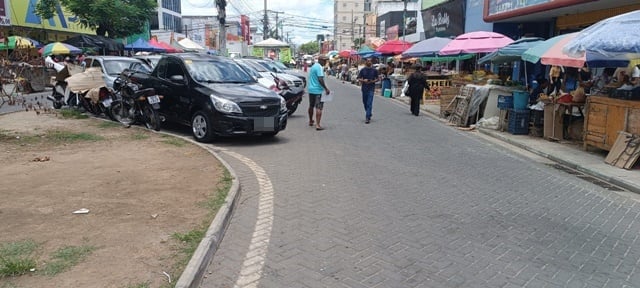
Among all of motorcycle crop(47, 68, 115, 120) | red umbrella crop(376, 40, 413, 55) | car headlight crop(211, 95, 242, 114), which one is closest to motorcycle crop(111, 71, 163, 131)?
motorcycle crop(47, 68, 115, 120)

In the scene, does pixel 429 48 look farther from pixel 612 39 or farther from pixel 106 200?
pixel 106 200

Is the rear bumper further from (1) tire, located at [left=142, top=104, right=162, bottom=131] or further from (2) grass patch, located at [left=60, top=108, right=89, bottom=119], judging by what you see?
(2) grass patch, located at [left=60, top=108, right=89, bottom=119]

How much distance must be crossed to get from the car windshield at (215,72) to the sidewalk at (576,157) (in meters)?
6.14

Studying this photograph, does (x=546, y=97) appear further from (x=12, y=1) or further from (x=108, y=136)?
(x=12, y=1)

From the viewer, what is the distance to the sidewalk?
305 inches

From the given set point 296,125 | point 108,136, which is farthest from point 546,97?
point 108,136

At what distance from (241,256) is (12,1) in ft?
94.0

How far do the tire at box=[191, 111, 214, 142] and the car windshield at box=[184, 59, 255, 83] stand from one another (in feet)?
2.71

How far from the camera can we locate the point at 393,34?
153ft

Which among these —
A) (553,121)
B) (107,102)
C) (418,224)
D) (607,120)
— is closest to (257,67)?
(107,102)

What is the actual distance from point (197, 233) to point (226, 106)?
5105mm

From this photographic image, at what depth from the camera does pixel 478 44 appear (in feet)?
50.8

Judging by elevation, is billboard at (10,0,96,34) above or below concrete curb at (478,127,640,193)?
above

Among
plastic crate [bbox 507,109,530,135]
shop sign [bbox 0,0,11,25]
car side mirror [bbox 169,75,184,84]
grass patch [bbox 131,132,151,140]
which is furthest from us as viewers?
shop sign [bbox 0,0,11,25]
